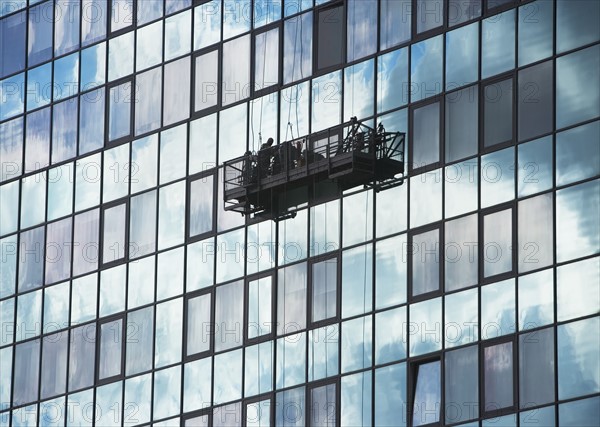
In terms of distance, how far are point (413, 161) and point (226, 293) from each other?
7884 mm

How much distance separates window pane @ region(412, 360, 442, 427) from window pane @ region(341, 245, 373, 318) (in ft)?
9.67

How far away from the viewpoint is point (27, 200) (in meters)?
76.5

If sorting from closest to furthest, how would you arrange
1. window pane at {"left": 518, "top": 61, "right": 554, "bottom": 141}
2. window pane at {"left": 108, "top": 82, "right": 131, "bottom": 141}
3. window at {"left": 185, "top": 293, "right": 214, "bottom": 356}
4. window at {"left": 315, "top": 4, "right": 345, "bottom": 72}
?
window pane at {"left": 518, "top": 61, "right": 554, "bottom": 141} < window at {"left": 315, "top": 4, "right": 345, "bottom": 72} < window at {"left": 185, "top": 293, "right": 214, "bottom": 356} < window pane at {"left": 108, "top": 82, "right": 131, "bottom": 141}

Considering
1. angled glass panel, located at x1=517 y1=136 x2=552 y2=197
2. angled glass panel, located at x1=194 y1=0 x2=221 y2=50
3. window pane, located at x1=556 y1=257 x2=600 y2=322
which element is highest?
angled glass panel, located at x1=194 y1=0 x2=221 y2=50

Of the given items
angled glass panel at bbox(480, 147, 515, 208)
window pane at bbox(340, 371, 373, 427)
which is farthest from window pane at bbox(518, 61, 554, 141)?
window pane at bbox(340, 371, 373, 427)

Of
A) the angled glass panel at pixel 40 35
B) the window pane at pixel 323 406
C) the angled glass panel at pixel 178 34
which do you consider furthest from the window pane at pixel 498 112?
the angled glass panel at pixel 40 35

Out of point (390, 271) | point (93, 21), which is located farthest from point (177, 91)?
point (390, 271)

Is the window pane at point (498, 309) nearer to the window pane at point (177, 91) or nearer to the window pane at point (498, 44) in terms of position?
the window pane at point (498, 44)

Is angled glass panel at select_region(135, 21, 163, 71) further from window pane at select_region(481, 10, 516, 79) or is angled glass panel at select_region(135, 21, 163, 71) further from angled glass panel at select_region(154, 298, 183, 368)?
window pane at select_region(481, 10, 516, 79)

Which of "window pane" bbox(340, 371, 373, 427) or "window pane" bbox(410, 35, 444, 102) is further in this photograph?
"window pane" bbox(410, 35, 444, 102)

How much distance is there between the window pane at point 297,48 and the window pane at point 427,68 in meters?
4.39

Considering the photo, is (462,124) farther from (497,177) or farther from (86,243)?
(86,243)

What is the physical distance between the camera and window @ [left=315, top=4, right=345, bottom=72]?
67.6m

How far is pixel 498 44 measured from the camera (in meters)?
62.8
